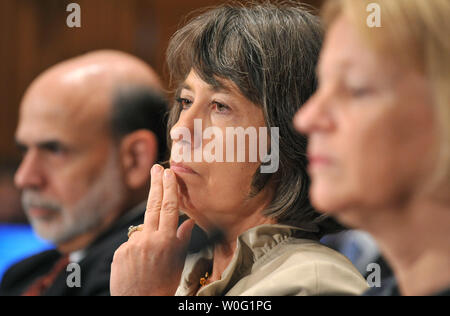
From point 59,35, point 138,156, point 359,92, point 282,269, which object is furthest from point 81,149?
point 359,92

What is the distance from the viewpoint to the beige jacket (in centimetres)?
86

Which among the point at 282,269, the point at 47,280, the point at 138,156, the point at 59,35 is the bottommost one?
the point at 47,280

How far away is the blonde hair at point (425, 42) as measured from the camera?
0.65 m

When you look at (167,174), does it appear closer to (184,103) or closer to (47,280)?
(184,103)

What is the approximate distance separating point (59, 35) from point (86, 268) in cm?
55

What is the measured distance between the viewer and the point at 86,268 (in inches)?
45.8

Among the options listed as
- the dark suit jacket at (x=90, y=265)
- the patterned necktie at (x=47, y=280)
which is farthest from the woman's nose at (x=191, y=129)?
the patterned necktie at (x=47, y=280)

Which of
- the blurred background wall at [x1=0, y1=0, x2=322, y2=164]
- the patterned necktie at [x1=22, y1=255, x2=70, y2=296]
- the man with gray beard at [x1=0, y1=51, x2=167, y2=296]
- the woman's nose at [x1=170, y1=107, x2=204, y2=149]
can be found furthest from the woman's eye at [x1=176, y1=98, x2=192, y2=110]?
the patterned necktie at [x1=22, y1=255, x2=70, y2=296]

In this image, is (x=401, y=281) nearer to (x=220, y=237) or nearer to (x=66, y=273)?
(x=220, y=237)

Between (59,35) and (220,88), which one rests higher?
(59,35)

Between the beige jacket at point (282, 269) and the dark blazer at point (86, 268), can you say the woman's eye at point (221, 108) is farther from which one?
the dark blazer at point (86, 268)

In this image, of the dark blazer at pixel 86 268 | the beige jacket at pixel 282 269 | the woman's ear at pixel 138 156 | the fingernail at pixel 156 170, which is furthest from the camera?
the woman's ear at pixel 138 156
